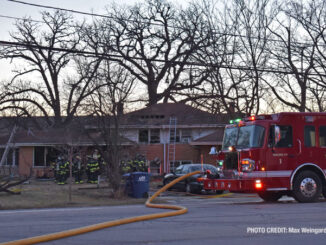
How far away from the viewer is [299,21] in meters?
25.8

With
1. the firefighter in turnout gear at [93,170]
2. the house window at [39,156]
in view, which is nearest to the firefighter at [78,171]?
the firefighter in turnout gear at [93,170]

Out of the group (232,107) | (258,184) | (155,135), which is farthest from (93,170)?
(258,184)

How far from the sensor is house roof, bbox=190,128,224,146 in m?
33.0

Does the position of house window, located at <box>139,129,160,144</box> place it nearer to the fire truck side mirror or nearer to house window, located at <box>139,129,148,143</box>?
house window, located at <box>139,129,148,143</box>

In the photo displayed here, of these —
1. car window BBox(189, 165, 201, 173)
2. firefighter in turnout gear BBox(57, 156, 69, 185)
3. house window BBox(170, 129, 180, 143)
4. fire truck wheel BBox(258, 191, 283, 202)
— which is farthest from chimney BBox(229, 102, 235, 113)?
fire truck wheel BBox(258, 191, 283, 202)

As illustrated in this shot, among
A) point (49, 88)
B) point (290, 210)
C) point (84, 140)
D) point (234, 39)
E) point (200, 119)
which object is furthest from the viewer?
point (49, 88)

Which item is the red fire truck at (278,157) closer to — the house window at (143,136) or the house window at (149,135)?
the house window at (149,135)

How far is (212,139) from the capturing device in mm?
33469

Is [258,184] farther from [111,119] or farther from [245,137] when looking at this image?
[111,119]

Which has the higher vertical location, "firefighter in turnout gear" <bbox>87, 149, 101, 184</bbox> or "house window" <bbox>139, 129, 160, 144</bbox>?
"house window" <bbox>139, 129, 160, 144</bbox>

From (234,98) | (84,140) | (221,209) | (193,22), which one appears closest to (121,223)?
(221,209)

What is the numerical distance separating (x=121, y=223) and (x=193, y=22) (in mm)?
18431

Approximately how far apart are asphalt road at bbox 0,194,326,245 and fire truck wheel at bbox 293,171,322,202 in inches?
81.9

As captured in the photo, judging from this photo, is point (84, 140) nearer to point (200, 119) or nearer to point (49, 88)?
point (200, 119)
